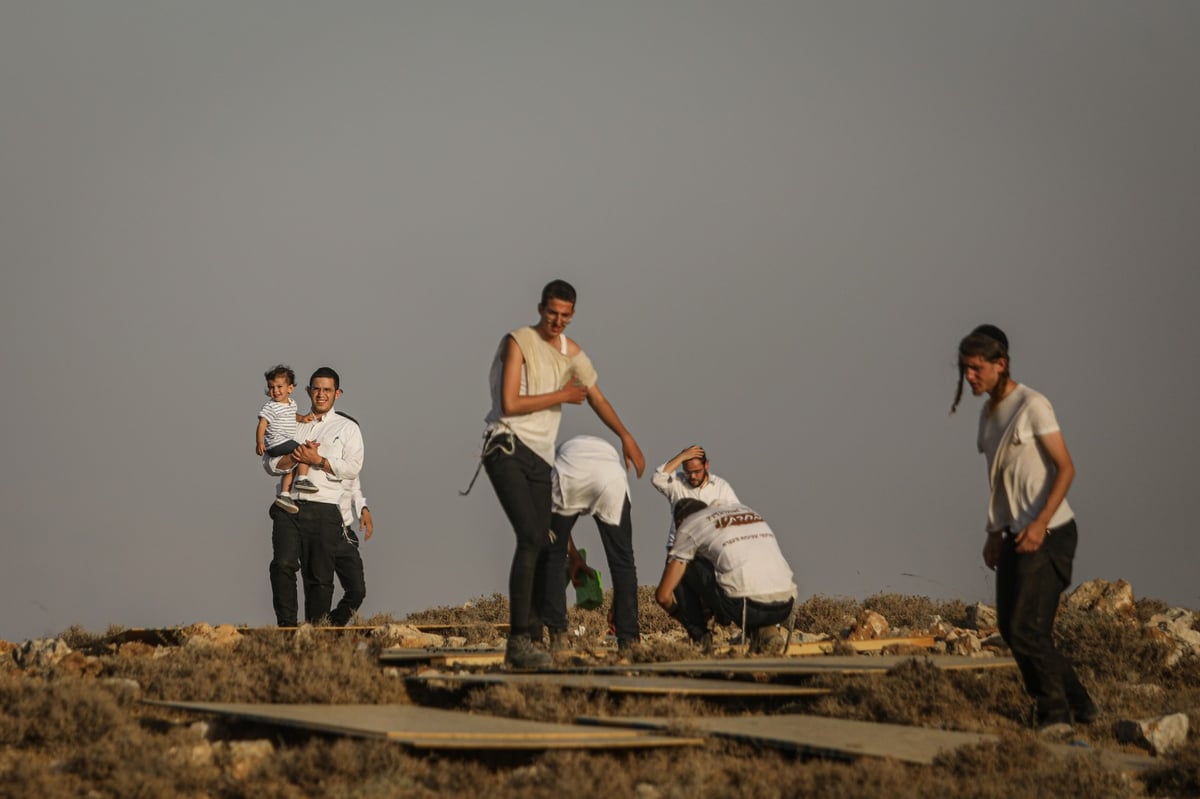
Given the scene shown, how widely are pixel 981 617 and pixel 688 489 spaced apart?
4063mm

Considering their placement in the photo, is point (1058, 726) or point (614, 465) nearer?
point (1058, 726)

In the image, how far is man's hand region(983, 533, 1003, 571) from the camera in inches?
316

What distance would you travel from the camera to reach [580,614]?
17203mm

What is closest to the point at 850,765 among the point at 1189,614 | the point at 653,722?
the point at 653,722

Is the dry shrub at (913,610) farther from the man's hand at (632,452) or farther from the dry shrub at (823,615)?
the man's hand at (632,452)

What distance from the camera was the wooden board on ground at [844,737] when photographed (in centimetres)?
666

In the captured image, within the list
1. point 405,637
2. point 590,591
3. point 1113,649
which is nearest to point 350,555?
point 405,637

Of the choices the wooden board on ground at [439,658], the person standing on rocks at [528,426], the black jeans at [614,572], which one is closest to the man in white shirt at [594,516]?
the black jeans at [614,572]

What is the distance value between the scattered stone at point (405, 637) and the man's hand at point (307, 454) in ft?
5.26

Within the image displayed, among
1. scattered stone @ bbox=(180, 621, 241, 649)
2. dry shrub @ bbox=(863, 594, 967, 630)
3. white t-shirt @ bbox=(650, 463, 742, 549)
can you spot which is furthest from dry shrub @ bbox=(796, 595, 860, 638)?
scattered stone @ bbox=(180, 621, 241, 649)

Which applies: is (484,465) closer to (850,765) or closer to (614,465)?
(614,465)

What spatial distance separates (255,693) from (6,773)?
1.65 metres

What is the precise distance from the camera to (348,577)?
1380cm

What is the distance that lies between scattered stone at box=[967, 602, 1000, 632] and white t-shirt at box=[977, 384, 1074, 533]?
6.77 m
